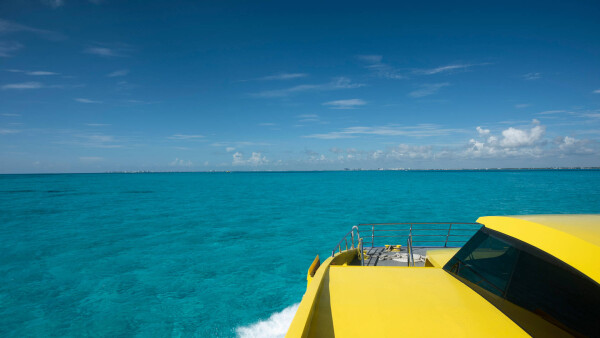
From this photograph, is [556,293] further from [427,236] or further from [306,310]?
[427,236]

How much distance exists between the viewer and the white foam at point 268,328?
1044 centimetres

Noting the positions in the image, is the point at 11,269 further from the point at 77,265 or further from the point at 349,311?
the point at 349,311

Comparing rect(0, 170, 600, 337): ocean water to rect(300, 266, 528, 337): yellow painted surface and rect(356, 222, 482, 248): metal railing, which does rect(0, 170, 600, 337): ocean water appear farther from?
rect(300, 266, 528, 337): yellow painted surface

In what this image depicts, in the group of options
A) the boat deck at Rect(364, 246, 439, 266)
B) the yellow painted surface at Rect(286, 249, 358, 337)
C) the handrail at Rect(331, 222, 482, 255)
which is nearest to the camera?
the yellow painted surface at Rect(286, 249, 358, 337)

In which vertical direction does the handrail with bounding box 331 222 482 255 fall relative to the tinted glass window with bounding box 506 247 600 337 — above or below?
below

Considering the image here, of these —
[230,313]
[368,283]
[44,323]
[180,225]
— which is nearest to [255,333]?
[230,313]

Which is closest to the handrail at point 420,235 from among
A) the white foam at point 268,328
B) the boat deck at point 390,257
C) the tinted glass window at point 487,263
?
the boat deck at point 390,257

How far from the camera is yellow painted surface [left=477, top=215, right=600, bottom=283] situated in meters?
1.95

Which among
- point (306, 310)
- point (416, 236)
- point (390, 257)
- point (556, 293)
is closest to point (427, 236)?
point (416, 236)

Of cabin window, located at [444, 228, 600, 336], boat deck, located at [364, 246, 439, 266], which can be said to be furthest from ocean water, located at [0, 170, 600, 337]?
cabin window, located at [444, 228, 600, 336]

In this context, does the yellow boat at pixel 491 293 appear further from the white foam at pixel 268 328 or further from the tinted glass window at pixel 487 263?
the white foam at pixel 268 328

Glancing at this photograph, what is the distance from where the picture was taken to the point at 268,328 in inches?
423

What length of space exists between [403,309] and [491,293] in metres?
0.95

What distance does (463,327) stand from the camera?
2.14 m
